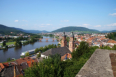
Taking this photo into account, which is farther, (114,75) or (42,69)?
(42,69)

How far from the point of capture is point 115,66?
4.11 ft

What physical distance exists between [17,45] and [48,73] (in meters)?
39.9

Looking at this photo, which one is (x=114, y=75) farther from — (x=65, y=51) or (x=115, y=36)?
(x=115, y=36)

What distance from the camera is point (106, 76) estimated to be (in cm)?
112

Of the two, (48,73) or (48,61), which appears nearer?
(48,73)

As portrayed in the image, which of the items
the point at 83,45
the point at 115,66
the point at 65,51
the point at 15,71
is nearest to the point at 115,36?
the point at 65,51

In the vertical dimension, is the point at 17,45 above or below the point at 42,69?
below

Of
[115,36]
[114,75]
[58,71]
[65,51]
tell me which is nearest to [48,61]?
[58,71]

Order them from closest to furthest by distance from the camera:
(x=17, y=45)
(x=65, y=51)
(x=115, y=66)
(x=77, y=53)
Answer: (x=115, y=66)
(x=77, y=53)
(x=65, y=51)
(x=17, y=45)

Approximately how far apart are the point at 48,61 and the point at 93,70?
321 centimetres

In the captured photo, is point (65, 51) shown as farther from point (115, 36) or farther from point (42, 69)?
point (115, 36)

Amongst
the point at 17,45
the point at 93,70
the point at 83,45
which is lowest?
the point at 17,45

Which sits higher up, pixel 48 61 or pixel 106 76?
pixel 106 76

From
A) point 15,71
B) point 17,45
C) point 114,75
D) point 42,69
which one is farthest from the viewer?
point 17,45
